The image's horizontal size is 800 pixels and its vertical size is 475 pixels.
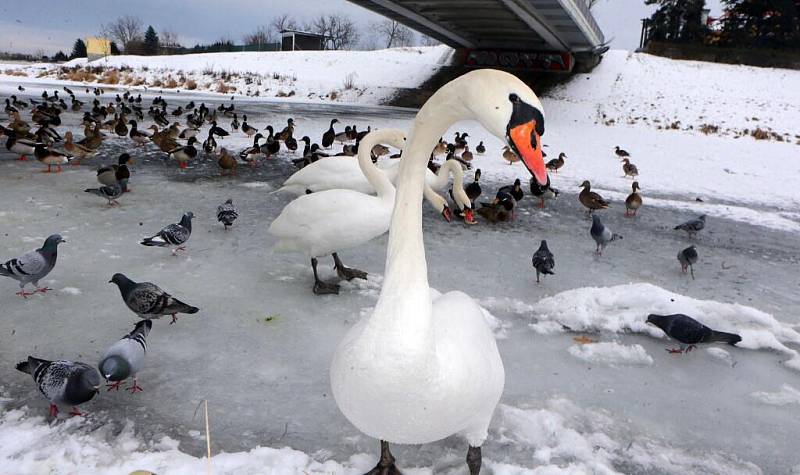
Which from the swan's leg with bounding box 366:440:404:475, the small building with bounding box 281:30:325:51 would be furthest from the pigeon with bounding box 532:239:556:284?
the small building with bounding box 281:30:325:51

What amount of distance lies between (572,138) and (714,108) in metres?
13.8

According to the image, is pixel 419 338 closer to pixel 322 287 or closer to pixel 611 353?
pixel 611 353

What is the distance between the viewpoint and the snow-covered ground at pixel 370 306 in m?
2.83

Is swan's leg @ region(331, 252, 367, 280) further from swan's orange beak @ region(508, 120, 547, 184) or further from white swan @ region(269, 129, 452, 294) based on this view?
swan's orange beak @ region(508, 120, 547, 184)

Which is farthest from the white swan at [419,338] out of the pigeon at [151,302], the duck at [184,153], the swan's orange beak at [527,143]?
the duck at [184,153]

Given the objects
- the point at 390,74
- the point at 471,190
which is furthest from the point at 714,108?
the point at 471,190

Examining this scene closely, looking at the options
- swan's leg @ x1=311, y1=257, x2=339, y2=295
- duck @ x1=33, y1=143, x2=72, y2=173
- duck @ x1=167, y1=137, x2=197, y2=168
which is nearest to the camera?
swan's leg @ x1=311, y1=257, x2=339, y2=295

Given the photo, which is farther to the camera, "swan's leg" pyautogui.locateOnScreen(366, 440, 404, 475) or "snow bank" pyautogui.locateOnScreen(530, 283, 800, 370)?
"snow bank" pyautogui.locateOnScreen(530, 283, 800, 370)

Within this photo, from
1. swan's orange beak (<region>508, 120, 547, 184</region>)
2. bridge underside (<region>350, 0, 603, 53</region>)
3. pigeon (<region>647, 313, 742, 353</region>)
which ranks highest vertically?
bridge underside (<region>350, 0, 603, 53</region>)

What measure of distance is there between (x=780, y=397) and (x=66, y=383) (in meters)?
4.62

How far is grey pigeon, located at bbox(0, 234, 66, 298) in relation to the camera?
4180mm

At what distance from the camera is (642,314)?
4559 millimetres

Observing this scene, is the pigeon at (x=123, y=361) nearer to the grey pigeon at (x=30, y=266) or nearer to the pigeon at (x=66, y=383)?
the pigeon at (x=66, y=383)

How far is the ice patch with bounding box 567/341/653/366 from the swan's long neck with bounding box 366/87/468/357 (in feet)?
7.51
